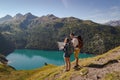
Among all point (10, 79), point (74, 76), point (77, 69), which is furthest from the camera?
point (10, 79)

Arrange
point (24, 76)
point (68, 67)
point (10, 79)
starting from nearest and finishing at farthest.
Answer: point (68, 67) → point (10, 79) → point (24, 76)

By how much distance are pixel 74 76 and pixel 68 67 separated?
3731 millimetres

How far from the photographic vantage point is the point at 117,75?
18.9 meters

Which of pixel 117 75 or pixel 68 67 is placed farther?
pixel 68 67

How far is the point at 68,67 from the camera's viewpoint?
86.4 feet

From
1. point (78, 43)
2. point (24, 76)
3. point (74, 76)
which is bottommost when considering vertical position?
point (24, 76)

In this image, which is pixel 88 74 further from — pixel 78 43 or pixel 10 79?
pixel 10 79

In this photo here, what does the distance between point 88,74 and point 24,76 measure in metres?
21.8

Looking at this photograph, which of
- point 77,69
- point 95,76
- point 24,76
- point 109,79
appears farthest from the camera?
point 24,76

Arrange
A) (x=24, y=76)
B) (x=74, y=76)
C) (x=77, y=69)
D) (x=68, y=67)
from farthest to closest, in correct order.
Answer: (x=24, y=76)
(x=68, y=67)
(x=77, y=69)
(x=74, y=76)

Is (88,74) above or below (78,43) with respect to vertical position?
below

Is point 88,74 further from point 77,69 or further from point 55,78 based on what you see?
point 55,78

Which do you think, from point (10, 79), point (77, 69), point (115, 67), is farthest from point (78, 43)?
point (10, 79)

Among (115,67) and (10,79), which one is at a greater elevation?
(115,67)
